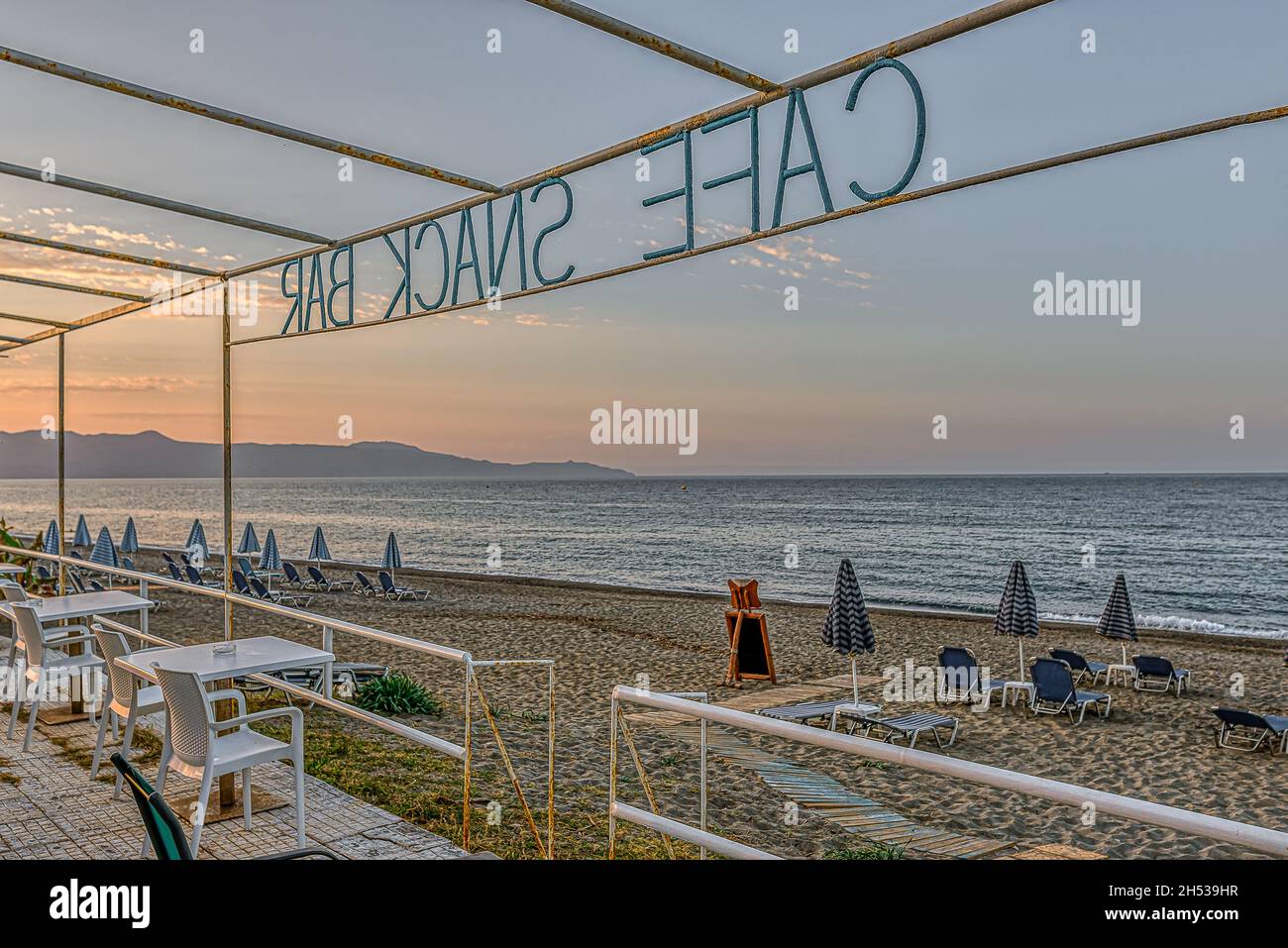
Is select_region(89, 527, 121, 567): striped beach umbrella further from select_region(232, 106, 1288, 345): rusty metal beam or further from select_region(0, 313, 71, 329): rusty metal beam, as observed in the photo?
select_region(232, 106, 1288, 345): rusty metal beam

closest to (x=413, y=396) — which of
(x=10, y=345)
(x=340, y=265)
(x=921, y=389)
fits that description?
(x=921, y=389)

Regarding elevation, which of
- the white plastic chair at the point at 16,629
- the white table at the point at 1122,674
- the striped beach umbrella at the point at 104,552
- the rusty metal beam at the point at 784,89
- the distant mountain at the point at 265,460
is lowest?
the white table at the point at 1122,674

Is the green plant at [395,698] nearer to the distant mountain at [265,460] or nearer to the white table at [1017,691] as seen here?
the white table at [1017,691]

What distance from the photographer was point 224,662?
14.3ft

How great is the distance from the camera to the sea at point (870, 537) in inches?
1367

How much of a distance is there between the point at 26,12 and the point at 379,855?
12.2 feet

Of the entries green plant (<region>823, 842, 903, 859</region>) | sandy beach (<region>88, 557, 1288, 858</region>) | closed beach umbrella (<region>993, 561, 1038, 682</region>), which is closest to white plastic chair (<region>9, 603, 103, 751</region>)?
sandy beach (<region>88, 557, 1288, 858</region>)

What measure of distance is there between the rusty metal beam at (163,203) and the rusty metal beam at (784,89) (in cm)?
89

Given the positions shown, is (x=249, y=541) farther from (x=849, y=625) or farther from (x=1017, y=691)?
(x=1017, y=691)

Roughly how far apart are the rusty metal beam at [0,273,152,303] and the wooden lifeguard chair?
803 cm

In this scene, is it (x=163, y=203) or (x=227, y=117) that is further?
(x=163, y=203)

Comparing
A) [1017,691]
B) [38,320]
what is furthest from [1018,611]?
[38,320]

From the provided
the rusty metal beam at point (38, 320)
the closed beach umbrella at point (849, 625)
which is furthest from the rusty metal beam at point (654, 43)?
the closed beach umbrella at point (849, 625)

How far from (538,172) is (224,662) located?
277 centimetres
